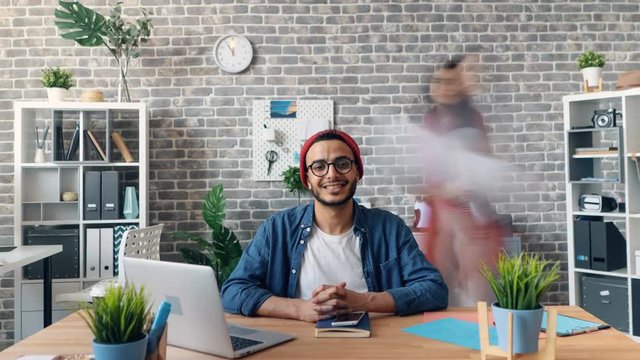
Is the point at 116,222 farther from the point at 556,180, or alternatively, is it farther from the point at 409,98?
the point at 556,180

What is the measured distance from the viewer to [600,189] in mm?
3875

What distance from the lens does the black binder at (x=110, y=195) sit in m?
3.64

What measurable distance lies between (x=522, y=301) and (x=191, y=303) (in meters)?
0.74

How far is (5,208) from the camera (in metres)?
3.96

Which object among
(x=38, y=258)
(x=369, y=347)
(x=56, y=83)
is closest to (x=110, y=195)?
(x=38, y=258)

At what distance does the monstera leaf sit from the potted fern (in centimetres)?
348

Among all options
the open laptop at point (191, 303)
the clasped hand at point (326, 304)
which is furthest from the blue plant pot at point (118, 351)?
the clasped hand at point (326, 304)

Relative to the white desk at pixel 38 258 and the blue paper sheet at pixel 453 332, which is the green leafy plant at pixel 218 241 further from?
the blue paper sheet at pixel 453 332

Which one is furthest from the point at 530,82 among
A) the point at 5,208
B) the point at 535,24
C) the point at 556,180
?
the point at 5,208

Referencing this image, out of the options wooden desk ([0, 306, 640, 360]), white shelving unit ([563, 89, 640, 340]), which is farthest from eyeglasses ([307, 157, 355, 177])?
white shelving unit ([563, 89, 640, 340])

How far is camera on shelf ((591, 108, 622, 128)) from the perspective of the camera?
341 centimetres

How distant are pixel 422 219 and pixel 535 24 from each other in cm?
186

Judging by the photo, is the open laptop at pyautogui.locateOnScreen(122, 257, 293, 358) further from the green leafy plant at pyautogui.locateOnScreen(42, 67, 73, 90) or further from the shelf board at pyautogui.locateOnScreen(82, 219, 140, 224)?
the green leafy plant at pyautogui.locateOnScreen(42, 67, 73, 90)

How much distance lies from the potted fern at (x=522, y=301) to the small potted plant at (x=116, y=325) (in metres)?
0.72
